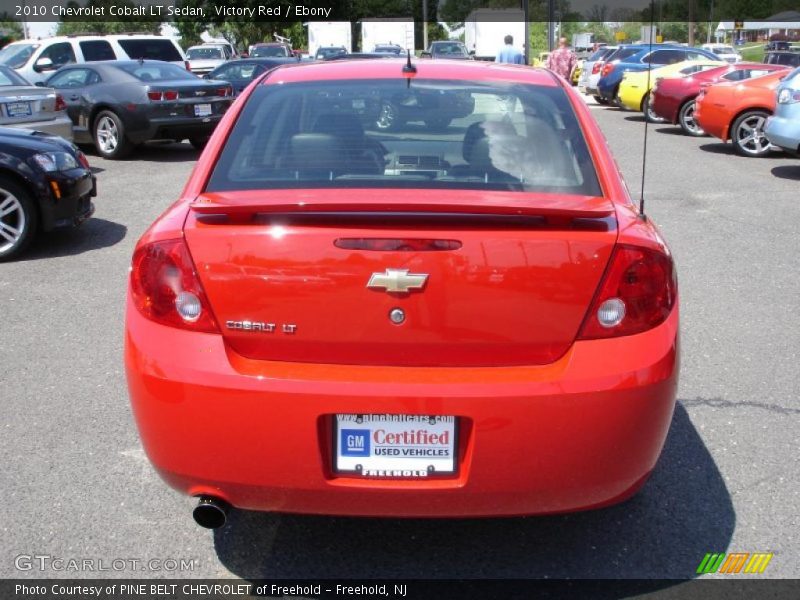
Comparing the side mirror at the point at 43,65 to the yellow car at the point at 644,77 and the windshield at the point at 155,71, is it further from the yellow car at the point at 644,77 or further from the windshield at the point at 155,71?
the yellow car at the point at 644,77

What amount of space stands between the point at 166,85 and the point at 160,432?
12.1 m

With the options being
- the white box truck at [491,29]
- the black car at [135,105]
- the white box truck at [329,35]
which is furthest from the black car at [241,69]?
the white box truck at [329,35]

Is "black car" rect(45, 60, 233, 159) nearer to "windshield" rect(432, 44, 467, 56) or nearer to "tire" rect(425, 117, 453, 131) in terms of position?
"tire" rect(425, 117, 453, 131)

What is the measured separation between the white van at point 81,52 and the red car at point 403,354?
17.3 meters

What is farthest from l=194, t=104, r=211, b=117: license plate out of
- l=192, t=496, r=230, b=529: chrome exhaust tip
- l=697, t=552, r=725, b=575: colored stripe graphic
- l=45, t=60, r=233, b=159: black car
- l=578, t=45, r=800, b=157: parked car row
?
l=697, t=552, r=725, b=575: colored stripe graphic

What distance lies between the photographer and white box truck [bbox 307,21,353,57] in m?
53.1

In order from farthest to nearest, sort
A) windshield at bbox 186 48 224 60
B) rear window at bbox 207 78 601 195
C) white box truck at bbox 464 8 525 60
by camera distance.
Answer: white box truck at bbox 464 8 525 60 < windshield at bbox 186 48 224 60 < rear window at bbox 207 78 601 195

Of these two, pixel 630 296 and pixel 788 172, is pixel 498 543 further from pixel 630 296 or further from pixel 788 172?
pixel 788 172

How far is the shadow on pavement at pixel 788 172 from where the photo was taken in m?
12.0

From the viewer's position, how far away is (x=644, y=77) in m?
18.6

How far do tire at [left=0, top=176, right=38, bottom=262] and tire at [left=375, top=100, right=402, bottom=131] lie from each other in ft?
16.4

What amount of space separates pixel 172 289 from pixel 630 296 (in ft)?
4.67

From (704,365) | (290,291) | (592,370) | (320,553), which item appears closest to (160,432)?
(290,291)

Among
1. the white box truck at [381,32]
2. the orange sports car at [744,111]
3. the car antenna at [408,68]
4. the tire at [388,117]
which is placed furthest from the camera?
the white box truck at [381,32]
